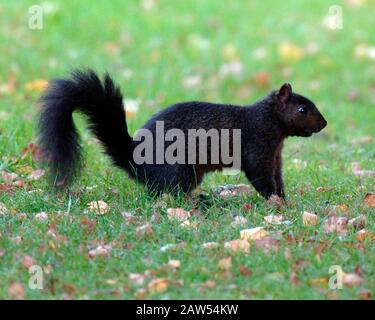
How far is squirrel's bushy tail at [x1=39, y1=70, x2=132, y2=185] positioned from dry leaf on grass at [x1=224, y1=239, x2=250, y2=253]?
1.24 metres

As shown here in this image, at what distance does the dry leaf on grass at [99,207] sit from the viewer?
4.36 m

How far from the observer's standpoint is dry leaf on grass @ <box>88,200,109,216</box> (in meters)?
4.36

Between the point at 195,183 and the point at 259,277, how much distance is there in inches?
53.6

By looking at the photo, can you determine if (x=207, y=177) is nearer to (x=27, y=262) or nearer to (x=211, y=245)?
(x=211, y=245)

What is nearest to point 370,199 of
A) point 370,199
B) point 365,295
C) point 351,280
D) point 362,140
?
point 370,199

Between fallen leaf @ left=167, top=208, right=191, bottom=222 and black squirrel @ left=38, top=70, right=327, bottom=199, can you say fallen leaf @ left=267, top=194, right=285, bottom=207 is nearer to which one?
black squirrel @ left=38, top=70, right=327, bottom=199

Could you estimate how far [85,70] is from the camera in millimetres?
4898

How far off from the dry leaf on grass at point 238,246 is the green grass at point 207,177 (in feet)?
0.14

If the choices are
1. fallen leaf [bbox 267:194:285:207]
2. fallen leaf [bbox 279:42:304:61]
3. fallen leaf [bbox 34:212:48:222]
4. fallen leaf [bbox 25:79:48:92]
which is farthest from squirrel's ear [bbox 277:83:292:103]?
fallen leaf [bbox 279:42:304:61]

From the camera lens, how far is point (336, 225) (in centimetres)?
412

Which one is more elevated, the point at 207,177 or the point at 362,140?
the point at 362,140

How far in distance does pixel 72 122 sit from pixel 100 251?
118 cm

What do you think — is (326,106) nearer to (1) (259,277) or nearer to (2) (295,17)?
(2) (295,17)
